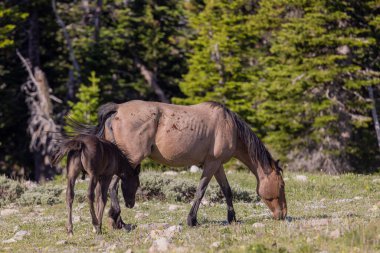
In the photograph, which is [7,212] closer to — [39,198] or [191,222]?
[39,198]

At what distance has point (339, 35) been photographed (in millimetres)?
31172

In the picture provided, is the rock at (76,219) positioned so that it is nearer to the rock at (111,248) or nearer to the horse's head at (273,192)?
the horse's head at (273,192)

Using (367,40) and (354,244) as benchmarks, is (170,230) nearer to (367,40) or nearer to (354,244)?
(354,244)

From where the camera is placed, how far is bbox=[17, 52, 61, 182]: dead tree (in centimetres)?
3559

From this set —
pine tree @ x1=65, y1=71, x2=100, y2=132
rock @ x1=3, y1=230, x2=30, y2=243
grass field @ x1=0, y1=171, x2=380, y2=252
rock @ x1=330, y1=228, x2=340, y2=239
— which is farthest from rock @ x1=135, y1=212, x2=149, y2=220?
pine tree @ x1=65, y1=71, x2=100, y2=132

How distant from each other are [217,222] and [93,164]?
2710 millimetres

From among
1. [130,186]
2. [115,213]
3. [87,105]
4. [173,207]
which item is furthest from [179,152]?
[87,105]

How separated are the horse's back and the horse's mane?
120mm

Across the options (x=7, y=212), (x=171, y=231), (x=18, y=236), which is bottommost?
(x=7, y=212)

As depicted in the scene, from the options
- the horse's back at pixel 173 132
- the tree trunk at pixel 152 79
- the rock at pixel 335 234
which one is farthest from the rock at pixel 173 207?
the tree trunk at pixel 152 79

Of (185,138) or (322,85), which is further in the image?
(322,85)

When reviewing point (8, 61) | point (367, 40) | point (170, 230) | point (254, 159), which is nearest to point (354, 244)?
point (170, 230)

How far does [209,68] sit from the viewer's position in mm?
36969

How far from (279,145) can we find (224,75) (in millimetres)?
6662
